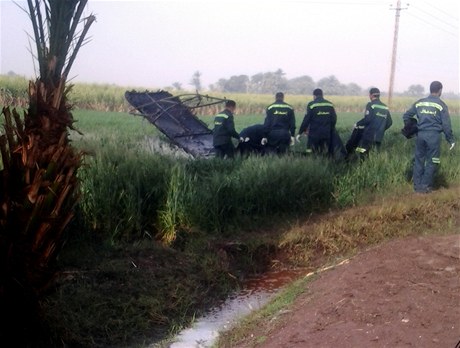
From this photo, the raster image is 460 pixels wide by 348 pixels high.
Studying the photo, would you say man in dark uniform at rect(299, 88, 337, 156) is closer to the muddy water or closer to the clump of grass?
the clump of grass

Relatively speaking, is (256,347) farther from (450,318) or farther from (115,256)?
(115,256)

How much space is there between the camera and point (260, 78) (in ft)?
288

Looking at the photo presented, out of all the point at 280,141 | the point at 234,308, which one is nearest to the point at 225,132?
the point at 280,141

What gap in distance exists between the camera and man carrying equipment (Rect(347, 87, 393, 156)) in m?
13.7

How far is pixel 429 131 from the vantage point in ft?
37.1

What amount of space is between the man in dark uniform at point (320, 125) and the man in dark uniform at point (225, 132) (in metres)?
1.59

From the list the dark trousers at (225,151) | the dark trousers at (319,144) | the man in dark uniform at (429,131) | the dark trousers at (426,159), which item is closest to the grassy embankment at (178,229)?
the dark trousers at (426,159)

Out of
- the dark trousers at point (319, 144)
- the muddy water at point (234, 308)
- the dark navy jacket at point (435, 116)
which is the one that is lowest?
the muddy water at point (234, 308)

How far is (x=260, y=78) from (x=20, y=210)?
275 ft

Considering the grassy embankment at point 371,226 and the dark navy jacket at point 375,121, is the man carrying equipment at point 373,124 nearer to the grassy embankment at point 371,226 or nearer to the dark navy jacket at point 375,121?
the dark navy jacket at point 375,121

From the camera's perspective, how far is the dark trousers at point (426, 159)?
11.3 meters

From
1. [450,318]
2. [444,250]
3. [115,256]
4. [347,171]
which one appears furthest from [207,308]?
[347,171]

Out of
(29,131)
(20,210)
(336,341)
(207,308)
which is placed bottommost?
(207,308)

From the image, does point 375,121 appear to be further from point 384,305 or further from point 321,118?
point 384,305
